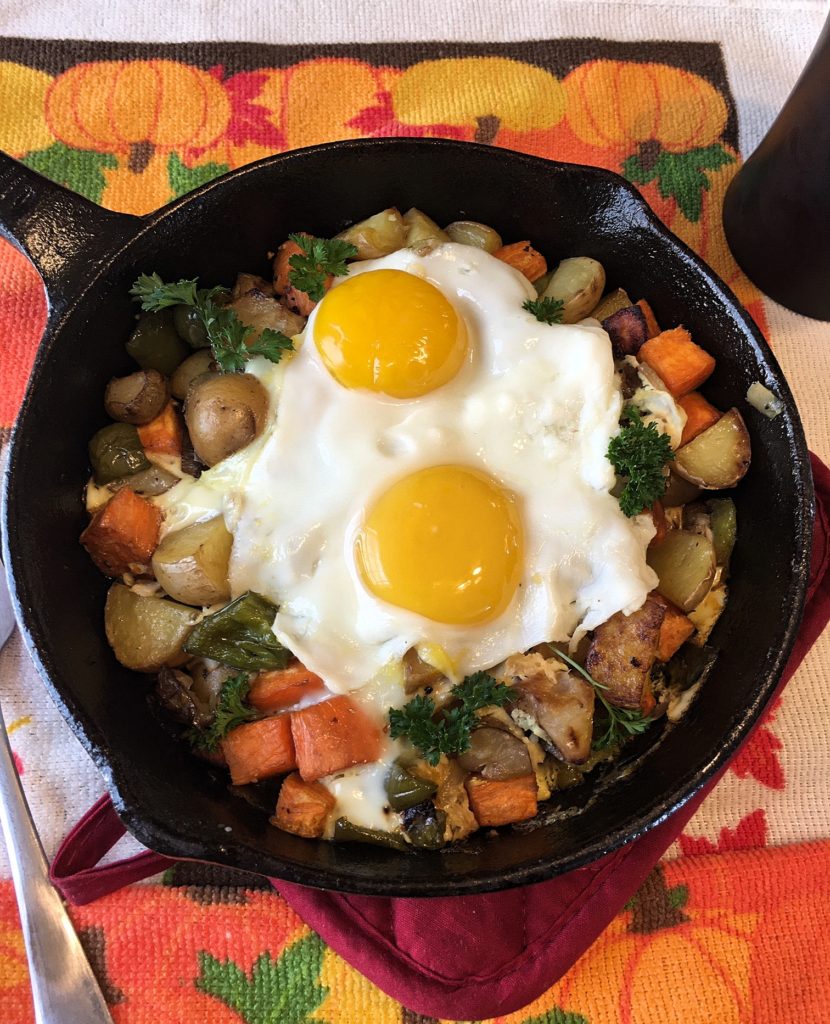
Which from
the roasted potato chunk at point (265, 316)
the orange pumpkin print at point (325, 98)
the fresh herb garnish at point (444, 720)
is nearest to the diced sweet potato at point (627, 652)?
the fresh herb garnish at point (444, 720)

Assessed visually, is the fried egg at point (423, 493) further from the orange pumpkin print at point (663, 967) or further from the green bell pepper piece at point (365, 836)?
the orange pumpkin print at point (663, 967)

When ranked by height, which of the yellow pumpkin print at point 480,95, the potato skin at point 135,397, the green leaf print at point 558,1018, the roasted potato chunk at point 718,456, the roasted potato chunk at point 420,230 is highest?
the yellow pumpkin print at point 480,95

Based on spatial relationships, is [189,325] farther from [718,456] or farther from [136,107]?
[718,456]

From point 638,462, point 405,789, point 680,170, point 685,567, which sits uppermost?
point 680,170

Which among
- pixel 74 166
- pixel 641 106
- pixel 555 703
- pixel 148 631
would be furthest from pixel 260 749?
pixel 641 106

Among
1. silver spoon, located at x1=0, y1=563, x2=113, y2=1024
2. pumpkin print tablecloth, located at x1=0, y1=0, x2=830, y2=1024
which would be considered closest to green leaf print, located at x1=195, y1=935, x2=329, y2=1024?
pumpkin print tablecloth, located at x1=0, y1=0, x2=830, y2=1024
